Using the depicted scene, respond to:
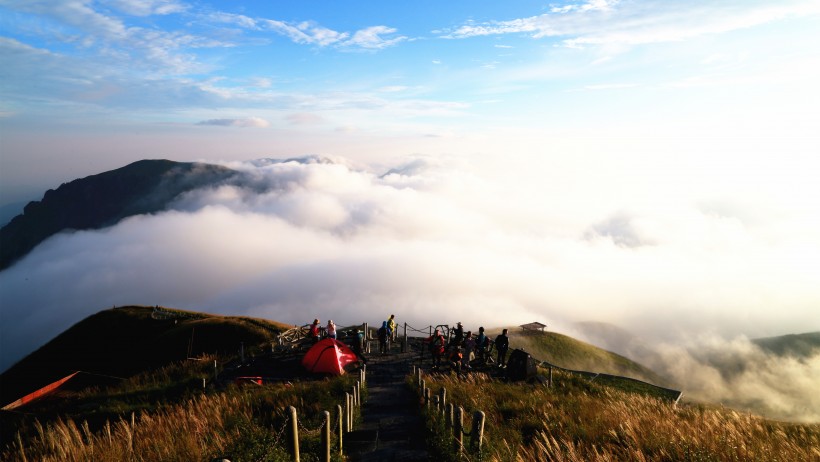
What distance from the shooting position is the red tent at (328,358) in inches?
747

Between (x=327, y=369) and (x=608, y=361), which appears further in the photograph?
(x=608, y=361)

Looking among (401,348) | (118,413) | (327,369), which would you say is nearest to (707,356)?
(401,348)

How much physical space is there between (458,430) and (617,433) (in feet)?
11.0

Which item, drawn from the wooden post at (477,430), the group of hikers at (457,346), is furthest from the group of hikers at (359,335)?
the wooden post at (477,430)

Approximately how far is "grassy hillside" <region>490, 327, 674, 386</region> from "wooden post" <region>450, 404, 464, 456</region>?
4060cm

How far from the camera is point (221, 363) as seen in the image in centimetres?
2353

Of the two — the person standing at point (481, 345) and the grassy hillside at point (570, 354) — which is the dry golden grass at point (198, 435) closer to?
the person standing at point (481, 345)

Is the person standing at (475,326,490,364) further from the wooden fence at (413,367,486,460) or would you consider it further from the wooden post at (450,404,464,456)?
the wooden post at (450,404,464,456)

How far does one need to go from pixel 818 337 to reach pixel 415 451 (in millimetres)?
114846

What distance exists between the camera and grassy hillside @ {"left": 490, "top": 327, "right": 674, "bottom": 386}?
49144 mm

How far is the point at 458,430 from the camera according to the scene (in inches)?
350

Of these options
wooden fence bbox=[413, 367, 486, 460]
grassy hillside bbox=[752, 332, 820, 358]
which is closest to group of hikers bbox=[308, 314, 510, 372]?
wooden fence bbox=[413, 367, 486, 460]

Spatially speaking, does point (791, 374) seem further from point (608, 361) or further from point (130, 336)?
point (130, 336)

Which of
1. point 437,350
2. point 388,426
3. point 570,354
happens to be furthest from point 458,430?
point 570,354
